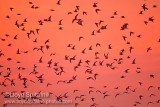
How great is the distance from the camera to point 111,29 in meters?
3.11

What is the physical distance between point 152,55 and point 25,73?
6.53 ft

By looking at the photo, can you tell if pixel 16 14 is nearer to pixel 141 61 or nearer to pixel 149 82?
pixel 141 61

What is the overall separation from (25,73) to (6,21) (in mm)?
850

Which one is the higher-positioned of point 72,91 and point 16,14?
point 16,14

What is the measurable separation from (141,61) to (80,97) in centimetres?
110

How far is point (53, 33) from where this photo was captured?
3.10m

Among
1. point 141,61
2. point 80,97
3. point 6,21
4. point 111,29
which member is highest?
point 6,21

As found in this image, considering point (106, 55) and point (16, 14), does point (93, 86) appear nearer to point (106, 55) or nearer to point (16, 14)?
point (106, 55)

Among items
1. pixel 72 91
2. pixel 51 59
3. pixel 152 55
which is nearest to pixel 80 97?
pixel 72 91

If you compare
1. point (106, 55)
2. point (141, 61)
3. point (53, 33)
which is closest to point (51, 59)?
point (53, 33)

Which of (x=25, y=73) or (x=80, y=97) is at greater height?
(x=25, y=73)

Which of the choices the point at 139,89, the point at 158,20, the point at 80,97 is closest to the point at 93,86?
the point at 80,97

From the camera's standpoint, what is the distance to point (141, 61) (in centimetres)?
310

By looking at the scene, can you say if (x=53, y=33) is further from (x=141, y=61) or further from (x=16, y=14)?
(x=141, y=61)
